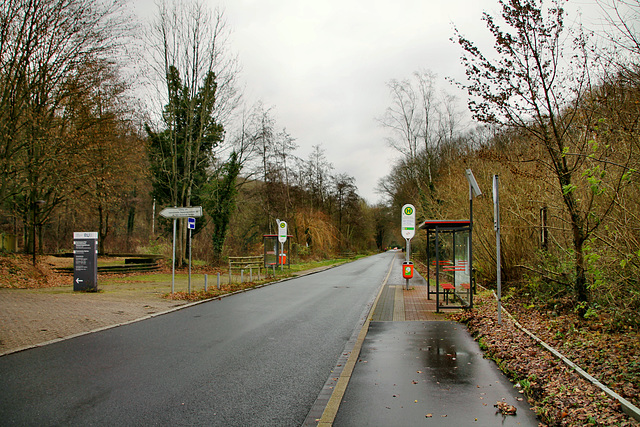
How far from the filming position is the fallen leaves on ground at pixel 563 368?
412cm

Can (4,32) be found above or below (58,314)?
above

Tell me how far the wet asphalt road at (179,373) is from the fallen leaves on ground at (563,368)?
234cm

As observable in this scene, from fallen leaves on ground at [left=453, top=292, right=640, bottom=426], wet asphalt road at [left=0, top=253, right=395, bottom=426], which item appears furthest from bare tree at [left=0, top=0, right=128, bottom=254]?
fallen leaves on ground at [left=453, top=292, right=640, bottom=426]

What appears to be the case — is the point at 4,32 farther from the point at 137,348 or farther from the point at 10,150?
the point at 137,348

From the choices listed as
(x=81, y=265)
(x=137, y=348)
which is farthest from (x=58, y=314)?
(x=81, y=265)

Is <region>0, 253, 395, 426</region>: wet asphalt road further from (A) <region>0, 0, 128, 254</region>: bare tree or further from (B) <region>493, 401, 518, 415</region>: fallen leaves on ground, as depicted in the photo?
(A) <region>0, 0, 128, 254</region>: bare tree

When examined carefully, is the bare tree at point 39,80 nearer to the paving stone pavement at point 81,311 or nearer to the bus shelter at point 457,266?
the paving stone pavement at point 81,311

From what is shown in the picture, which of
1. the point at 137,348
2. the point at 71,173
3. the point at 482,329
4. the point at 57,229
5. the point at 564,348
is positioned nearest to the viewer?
the point at 564,348

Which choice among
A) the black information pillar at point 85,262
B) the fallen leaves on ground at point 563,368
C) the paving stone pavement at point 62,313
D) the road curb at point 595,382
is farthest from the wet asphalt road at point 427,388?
the black information pillar at point 85,262

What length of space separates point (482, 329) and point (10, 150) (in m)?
19.0

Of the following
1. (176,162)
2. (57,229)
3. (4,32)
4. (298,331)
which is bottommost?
(298,331)

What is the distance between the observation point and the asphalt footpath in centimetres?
434

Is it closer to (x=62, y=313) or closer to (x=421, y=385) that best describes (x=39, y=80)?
(x=62, y=313)

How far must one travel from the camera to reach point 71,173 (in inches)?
832
